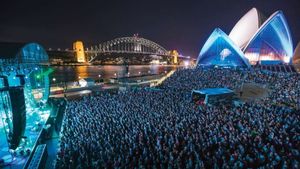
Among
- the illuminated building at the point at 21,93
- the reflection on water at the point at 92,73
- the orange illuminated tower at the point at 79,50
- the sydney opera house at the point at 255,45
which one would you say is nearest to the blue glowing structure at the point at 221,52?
the sydney opera house at the point at 255,45

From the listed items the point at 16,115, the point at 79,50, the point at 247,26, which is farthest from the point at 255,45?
the point at 79,50

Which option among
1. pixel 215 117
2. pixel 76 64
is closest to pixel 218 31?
pixel 215 117

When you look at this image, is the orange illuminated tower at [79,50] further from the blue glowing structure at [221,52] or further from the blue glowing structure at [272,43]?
the blue glowing structure at [272,43]

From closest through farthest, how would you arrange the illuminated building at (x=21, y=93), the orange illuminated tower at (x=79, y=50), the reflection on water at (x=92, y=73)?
the illuminated building at (x=21, y=93) → the reflection on water at (x=92, y=73) → the orange illuminated tower at (x=79, y=50)

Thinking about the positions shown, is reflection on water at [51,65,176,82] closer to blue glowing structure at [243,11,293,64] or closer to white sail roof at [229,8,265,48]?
white sail roof at [229,8,265,48]

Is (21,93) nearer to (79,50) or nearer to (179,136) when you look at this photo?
(179,136)

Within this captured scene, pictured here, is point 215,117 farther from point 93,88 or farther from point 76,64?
point 76,64

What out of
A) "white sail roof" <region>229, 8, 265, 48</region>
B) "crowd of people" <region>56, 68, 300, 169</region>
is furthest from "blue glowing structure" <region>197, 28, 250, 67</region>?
"crowd of people" <region>56, 68, 300, 169</region>
